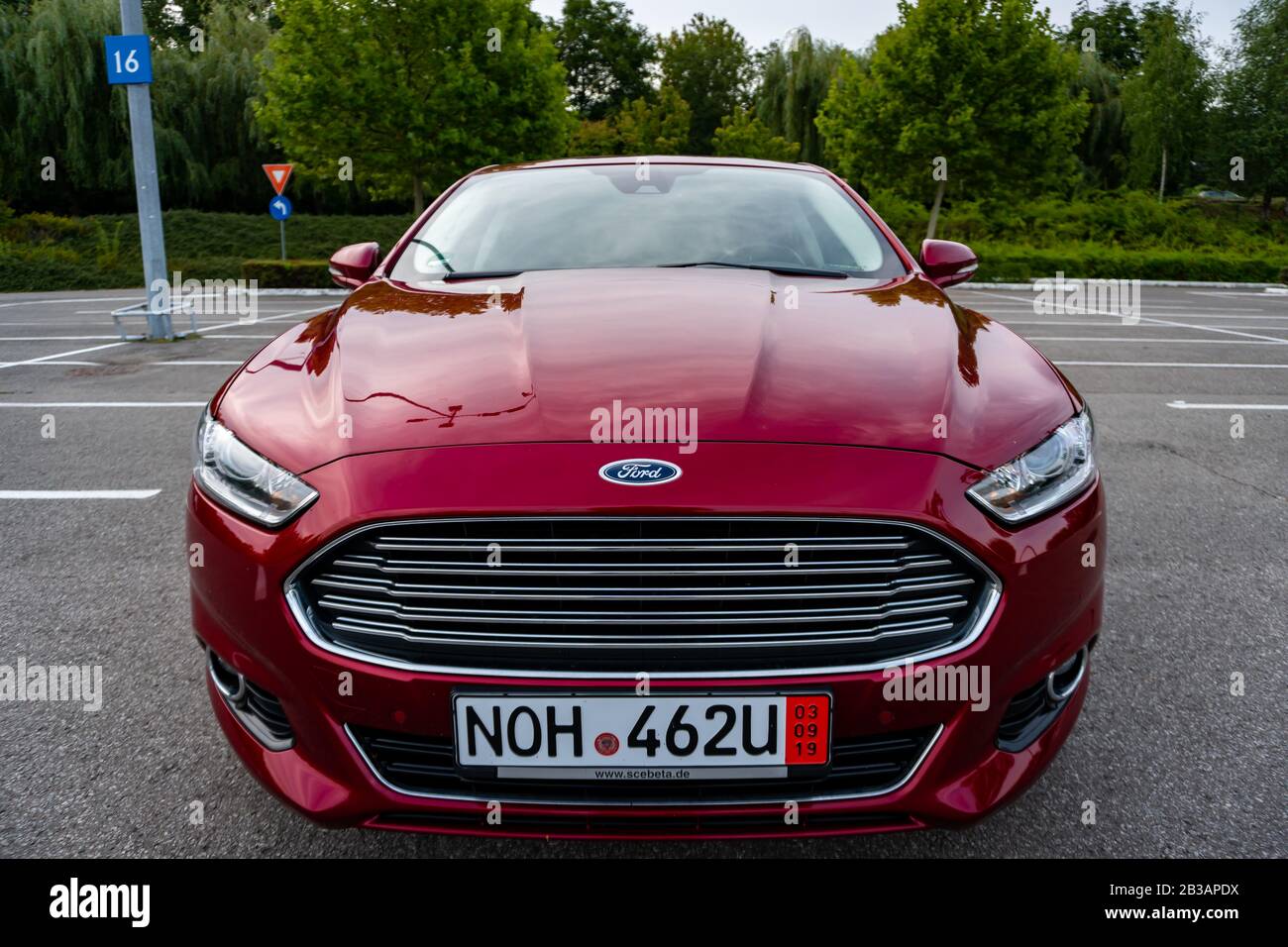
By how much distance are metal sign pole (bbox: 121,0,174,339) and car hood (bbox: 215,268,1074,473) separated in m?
8.86

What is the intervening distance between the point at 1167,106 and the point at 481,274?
39468 millimetres

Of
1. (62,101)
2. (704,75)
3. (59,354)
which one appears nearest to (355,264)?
(59,354)

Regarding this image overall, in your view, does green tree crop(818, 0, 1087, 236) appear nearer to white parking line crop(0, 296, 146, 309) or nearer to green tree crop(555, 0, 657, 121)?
white parking line crop(0, 296, 146, 309)

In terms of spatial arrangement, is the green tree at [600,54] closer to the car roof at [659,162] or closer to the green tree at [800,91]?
the green tree at [800,91]

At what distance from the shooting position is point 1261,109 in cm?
3534

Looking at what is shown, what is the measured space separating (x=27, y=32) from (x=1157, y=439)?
2981 cm

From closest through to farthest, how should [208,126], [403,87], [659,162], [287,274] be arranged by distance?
[659,162] < [287,274] < [403,87] < [208,126]

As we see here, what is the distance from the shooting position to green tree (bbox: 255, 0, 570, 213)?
21.6 m

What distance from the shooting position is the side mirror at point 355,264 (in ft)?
10.7

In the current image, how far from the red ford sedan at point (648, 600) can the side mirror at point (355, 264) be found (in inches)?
52.6

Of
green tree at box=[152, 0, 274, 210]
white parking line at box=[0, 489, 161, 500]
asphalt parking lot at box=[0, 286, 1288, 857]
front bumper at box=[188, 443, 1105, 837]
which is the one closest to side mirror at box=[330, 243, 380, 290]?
asphalt parking lot at box=[0, 286, 1288, 857]

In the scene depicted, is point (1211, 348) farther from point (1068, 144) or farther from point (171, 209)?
point (171, 209)

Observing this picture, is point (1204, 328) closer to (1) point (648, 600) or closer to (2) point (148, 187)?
(2) point (148, 187)
